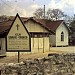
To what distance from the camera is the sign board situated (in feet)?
39.6

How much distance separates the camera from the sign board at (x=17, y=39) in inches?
475

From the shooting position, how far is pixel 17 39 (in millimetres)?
12148

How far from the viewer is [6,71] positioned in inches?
379

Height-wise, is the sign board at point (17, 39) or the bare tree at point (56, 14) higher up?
the bare tree at point (56, 14)

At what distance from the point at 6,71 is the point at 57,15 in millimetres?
43781

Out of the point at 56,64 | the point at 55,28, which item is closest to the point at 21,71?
the point at 56,64

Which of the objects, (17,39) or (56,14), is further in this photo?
(56,14)

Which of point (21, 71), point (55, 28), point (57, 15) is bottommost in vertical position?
point (21, 71)

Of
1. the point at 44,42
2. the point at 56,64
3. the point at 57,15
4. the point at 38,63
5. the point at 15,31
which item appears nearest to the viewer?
the point at 38,63

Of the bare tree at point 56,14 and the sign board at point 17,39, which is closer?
the sign board at point 17,39

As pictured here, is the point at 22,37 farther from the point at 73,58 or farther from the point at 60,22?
the point at 60,22

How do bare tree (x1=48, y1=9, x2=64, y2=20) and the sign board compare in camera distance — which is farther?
bare tree (x1=48, y1=9, x2=64, y2=20)

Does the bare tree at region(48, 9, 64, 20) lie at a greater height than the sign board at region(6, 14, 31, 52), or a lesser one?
greater

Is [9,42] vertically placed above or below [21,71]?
above
